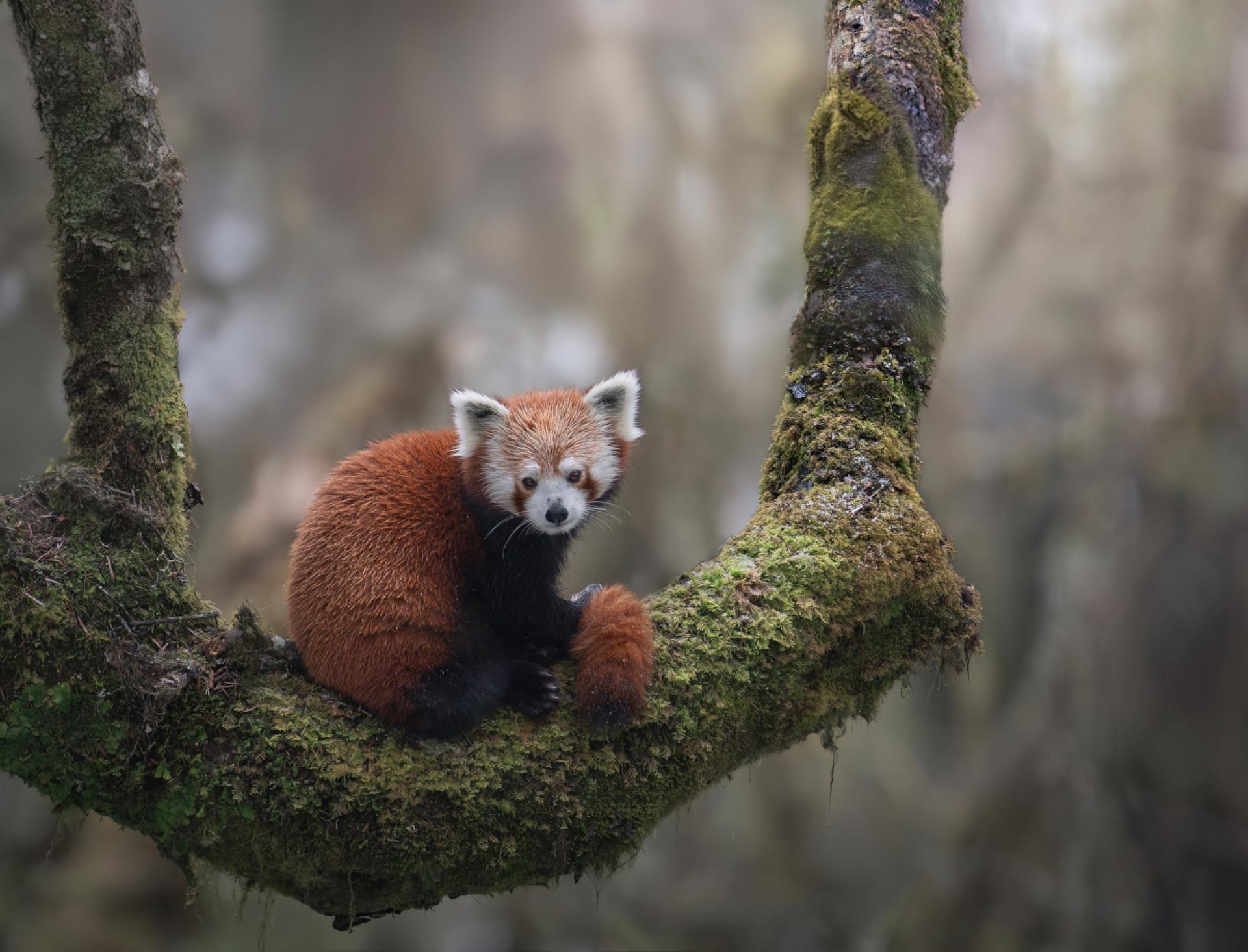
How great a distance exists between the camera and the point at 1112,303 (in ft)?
22.7

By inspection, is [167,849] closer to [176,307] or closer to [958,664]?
[176,307]

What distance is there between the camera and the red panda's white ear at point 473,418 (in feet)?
9.17

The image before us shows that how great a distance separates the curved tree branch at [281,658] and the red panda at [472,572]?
0.09m

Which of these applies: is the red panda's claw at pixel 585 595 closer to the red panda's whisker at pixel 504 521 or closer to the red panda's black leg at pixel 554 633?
the red panda's black leg at pixel 554 633

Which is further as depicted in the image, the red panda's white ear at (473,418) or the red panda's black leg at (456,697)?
the red panda's white ear at (473,418)

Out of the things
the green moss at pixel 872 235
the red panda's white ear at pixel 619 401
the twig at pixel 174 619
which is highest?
the green moss at pixel 872 235

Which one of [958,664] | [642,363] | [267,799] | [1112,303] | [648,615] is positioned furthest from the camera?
[1112,303]

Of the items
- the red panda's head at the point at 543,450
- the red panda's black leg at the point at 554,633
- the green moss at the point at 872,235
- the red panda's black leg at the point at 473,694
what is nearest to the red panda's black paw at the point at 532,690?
the red panda's black leg at the point at 473,694

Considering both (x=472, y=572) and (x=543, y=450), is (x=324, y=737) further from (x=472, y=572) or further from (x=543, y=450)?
(x=543, y=450)

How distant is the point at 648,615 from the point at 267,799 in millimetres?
1003

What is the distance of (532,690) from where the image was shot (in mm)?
2334

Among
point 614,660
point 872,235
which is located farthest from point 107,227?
point 872,235

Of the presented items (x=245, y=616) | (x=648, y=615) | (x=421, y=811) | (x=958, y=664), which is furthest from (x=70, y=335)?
(x=958, y=664)

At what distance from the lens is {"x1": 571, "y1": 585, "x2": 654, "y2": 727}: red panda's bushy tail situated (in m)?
2.22
